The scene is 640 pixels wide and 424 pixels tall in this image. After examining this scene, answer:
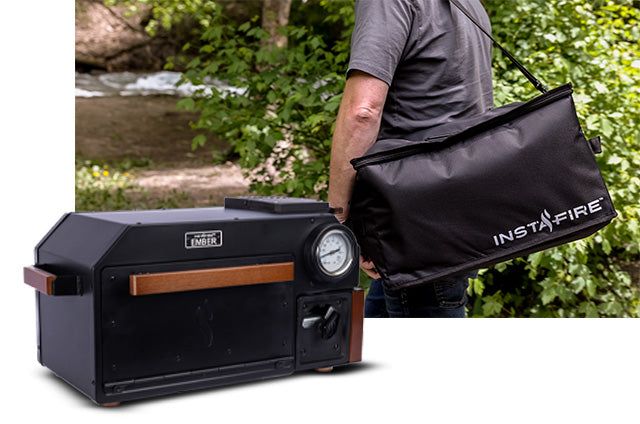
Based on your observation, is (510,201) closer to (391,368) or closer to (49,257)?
(391,368)

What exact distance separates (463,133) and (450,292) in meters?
0.38

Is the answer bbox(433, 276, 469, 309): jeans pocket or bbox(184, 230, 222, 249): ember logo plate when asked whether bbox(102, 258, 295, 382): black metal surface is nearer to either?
bbox(184, 230, 222, 249): ember logo plate

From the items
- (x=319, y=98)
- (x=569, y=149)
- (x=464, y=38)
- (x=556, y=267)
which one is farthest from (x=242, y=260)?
(x=556, y=267)

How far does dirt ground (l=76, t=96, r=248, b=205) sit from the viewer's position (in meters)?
6.95

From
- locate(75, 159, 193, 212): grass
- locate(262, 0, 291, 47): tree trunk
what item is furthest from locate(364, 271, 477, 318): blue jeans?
locate(75, 159, 193, 212): grass

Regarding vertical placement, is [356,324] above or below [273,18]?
below

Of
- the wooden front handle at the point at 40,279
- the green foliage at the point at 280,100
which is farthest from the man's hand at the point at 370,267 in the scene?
the green foliage at the point at 280,100

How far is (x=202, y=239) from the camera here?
1.05 meters

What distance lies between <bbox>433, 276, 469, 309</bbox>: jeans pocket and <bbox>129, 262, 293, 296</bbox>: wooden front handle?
1.82ft

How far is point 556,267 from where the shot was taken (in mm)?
3195

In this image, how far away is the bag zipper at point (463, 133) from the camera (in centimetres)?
135

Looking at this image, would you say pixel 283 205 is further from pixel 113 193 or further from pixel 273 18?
pixel 113 193

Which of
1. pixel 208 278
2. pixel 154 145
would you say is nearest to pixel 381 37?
pixel 208 278

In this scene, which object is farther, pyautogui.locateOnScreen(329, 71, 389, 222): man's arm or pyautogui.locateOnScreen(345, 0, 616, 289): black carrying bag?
pyautogui.locateOnScreen(329, 71, 389, 222): man's arm
